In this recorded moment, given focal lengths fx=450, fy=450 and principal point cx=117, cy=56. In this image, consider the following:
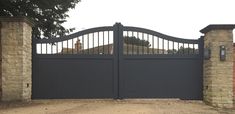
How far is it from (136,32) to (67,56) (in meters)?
2.39

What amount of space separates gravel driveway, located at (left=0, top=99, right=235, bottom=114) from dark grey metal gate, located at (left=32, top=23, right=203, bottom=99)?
1.19 ft

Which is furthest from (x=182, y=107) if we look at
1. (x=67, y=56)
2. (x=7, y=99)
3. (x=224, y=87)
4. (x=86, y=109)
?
(x=7, y=99)

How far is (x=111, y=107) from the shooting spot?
12.6 metres

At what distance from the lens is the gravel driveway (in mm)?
11625

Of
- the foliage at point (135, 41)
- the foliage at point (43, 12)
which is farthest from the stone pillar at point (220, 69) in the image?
the foliage at point (43, 12)

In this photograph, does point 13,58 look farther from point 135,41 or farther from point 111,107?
point 135,41

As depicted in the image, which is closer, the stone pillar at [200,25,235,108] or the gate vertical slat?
the stone pillar at [200,25,235,108]

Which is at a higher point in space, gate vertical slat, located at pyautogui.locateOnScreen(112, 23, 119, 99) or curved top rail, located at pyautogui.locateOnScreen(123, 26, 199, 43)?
curved top rail, located at pyautogui.locateOnScreen(123, 26, 199, 43)

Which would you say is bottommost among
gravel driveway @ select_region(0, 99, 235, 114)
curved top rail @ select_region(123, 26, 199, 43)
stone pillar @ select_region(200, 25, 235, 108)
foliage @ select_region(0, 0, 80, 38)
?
gravel driveway @ select_region(0, 99, 235, 114)

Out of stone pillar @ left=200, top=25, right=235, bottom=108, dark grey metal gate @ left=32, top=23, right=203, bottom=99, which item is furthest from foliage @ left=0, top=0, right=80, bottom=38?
stone pillar @ left=200, top=25, right=235, bottom=108

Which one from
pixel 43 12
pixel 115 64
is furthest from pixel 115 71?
pixel 43 12

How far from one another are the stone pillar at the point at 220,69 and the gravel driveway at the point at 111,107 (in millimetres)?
488

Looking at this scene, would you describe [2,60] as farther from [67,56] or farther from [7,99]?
[67,56]

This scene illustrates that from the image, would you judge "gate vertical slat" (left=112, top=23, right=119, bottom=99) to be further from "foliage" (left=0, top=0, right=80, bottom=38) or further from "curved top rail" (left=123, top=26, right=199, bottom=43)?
"foliage" (left=0, top=0, right=80, bottom=38)
